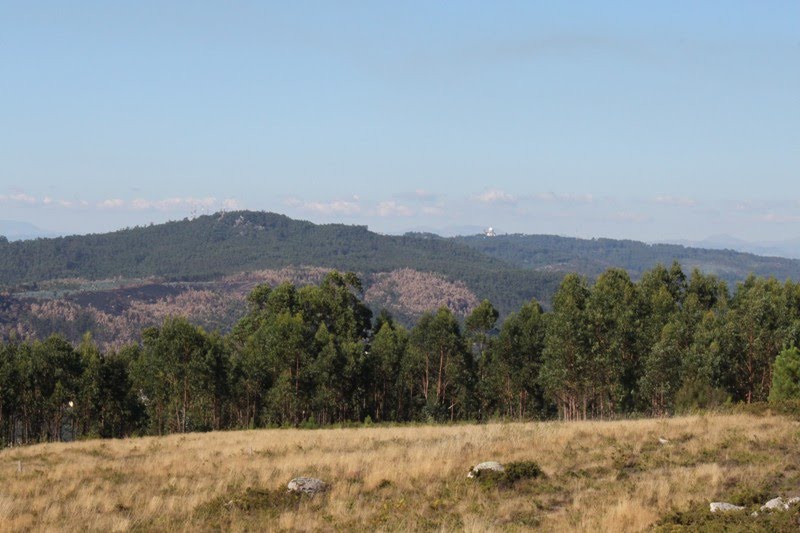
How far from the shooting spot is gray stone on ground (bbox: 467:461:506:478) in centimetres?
1789

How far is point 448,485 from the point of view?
1744 centimetres

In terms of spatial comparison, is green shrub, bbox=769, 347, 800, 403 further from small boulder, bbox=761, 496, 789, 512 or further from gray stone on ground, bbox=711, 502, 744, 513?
gray stone on ground, bbox=711, 502, 744, 513

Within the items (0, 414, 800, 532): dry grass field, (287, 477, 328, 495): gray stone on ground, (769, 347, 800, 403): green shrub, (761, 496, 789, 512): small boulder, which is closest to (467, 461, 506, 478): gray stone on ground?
(0, 414, 800, 532): dry grass field

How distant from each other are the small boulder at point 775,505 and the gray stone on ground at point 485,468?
627cm

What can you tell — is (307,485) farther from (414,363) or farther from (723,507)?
(414,363)

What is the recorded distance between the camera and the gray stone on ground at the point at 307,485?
17.5m

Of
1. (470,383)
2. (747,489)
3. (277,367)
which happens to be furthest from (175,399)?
(747,489)

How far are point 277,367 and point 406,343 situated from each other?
1451 centimetres

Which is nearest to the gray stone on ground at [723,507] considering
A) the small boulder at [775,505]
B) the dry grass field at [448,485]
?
the dry grass field at [448,485]

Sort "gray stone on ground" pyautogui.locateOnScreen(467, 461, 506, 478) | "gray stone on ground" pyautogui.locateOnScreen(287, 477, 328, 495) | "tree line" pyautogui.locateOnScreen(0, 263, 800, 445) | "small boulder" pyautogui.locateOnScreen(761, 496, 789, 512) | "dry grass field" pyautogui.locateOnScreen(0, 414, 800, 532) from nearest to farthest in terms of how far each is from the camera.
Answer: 1. "small boulder" pyautogui.locateOnScreen(761, 496, 789, 512)
2. "dry grass field" pyautogui.locateOnScreen(0, 414, 800, 532)
3. "gray stone on ground" pyautogui.locateOnScreen(287, 477, 328, 495)
4. "gray stone on ground" pyautogui.locateOnScreen(467, 461, 506, 478)
5. "tree line" pyautogui.locateOnScreen(0, 263, 800, 445)

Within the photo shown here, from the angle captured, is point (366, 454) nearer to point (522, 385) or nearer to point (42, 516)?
point (42, 516)

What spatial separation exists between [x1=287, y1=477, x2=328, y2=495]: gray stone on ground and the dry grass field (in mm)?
286

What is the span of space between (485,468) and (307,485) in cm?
448

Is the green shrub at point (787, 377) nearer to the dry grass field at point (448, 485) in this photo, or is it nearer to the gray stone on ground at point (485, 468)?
the dry grass field at point (448, 485)
